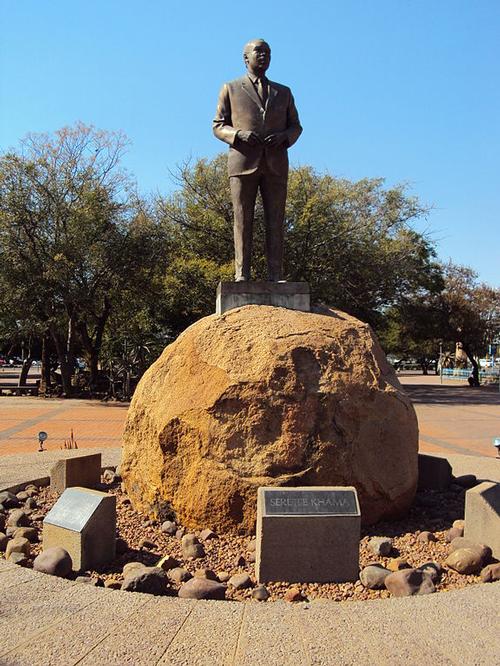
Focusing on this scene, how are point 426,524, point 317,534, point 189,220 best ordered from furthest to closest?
point 189,220, point 426,524, point 317,534

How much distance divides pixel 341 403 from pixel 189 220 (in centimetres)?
1839

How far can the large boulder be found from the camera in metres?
4.48

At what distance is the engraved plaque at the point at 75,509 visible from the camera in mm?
3879

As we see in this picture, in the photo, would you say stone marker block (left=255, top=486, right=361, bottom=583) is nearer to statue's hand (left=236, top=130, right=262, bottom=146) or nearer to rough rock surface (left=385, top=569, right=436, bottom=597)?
rough rock surface (left=385, top=569, right=436, bottom=597)

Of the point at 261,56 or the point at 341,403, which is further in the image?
the point at 261,56

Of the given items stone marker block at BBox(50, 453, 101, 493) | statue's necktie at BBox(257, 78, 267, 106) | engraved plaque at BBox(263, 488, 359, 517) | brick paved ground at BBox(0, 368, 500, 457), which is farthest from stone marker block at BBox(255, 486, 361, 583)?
brick paved ground at BBox(0, 368, 500, 457)

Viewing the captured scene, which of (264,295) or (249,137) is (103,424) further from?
(249,137)

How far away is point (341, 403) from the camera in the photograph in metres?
4.61

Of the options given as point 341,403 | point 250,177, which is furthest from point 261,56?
point 341,403

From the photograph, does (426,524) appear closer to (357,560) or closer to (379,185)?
(357,560)

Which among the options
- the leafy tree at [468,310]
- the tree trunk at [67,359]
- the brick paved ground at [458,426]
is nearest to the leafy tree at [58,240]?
the tree trunk at [67,359]

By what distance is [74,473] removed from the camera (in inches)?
234

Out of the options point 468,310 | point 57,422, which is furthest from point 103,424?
point 468,310

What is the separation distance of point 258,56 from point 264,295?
2293 millimetres
